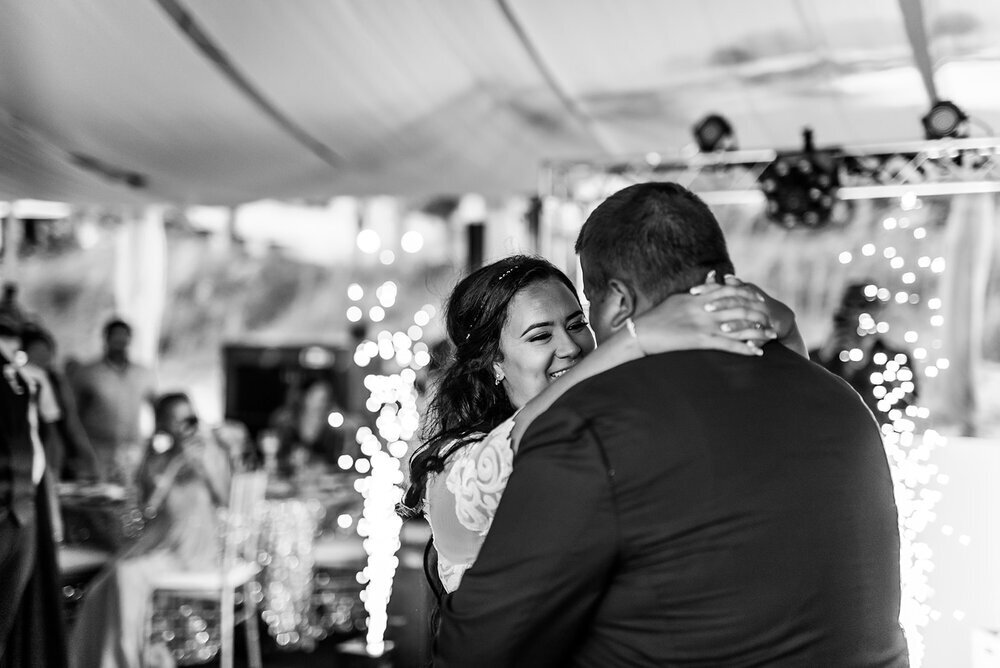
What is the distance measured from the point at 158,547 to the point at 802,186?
3.69 metres

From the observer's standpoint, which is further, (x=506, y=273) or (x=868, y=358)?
(x=868, y=358)

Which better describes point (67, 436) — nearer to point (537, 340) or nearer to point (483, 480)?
point (537, 340)

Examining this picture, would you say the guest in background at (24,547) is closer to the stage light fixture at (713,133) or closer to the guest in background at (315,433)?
the guest in background at (315,433)

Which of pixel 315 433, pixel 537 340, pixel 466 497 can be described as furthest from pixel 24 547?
pixel 315 433

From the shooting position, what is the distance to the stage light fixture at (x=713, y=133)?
5316 mm

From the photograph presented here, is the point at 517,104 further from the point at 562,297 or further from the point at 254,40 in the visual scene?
the point at 562,297

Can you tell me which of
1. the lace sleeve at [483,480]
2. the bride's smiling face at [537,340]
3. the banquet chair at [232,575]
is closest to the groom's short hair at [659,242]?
the lace sleeve at [483,480]

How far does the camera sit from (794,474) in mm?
1232

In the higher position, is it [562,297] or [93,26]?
[93,26]

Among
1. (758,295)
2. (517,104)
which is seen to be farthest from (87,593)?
(758,295)

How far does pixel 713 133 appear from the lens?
17.5 feet

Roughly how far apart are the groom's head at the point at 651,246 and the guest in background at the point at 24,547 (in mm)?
2558

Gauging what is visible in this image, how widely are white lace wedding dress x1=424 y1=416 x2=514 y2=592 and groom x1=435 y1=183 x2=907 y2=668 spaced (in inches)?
9.6

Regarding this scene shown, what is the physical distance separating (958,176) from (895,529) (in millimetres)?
4876
